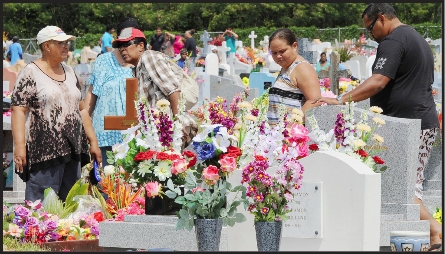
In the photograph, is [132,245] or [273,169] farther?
[132,245]

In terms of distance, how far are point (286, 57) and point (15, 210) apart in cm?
214

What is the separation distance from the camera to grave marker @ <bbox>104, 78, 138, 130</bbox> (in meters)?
7.13

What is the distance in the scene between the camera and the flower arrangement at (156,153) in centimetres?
591

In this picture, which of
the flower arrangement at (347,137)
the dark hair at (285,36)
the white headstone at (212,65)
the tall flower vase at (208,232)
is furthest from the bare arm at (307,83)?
the white headstone at (212,65)

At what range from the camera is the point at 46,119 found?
23.0ft

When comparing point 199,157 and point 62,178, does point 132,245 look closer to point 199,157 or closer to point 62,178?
point 199,157

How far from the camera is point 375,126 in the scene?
6.59 metres

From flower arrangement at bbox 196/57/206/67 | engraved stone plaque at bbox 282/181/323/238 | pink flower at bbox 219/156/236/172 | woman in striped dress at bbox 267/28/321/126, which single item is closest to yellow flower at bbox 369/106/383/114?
woman in striped dress at bbox 267/28/321/126

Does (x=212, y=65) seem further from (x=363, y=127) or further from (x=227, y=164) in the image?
(x=227, y=164)

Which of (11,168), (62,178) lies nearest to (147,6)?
(11,168)

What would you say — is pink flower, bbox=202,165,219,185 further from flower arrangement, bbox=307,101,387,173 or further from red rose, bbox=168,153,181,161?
flower arrangement, bbox=307,101,387,173

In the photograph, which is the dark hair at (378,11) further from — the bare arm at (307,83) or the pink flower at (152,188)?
the pink flower at (152,188)

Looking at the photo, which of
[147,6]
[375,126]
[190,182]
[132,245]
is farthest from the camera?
[147,6]

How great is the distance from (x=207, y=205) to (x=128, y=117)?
197 centimetres
